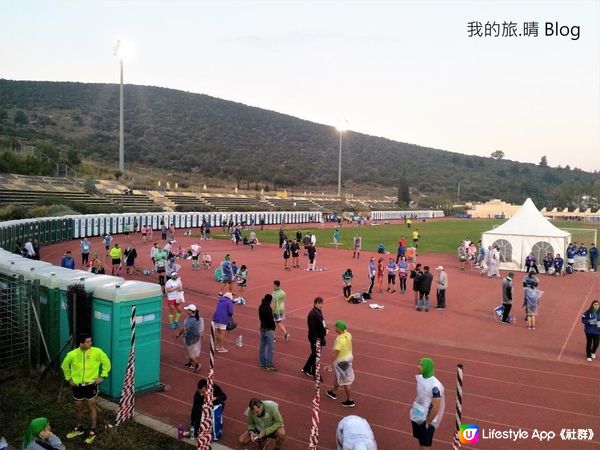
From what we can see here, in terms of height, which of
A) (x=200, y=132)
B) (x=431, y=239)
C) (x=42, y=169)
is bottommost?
(x=431, y=239)

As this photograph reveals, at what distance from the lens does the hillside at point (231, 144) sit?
99.3 meters

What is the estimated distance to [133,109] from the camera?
422 ft

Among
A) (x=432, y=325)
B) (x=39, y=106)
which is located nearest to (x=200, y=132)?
(x=39, y=106)

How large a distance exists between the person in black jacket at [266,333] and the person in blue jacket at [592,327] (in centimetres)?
748

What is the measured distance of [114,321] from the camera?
9.00 m

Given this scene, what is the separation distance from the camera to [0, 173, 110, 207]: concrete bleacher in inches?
1601

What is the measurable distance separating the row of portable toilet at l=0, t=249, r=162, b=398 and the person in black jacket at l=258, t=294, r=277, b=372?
228 centimetres

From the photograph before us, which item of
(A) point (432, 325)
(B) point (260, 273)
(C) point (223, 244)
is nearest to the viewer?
(A) point (432, 325)

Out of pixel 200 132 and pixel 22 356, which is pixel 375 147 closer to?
pixel 200 132

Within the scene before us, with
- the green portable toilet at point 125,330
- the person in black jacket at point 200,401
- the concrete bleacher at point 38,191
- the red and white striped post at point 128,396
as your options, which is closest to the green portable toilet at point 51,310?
the green portable toilet at point 125,330

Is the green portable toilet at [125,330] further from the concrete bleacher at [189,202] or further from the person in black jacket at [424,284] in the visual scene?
the concrete bleacher at [189,202]

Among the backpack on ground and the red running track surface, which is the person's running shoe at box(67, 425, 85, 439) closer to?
the red running track surface

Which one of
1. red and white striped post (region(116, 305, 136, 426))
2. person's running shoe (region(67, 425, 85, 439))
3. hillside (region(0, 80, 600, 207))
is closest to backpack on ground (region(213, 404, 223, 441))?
red and white striped post (region(116, 305, 136, 426))

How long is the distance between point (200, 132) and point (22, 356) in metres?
121
